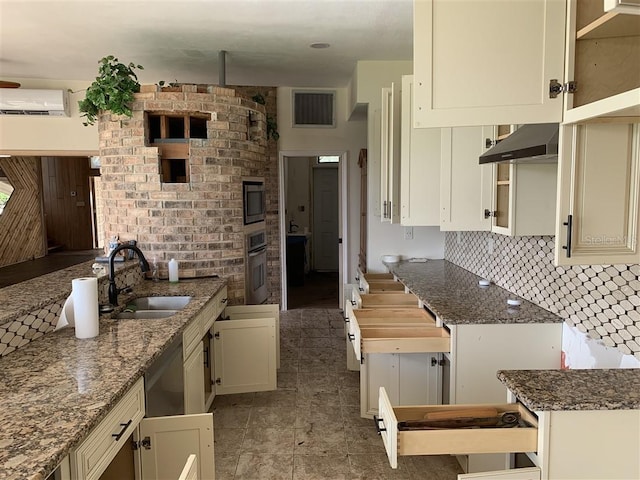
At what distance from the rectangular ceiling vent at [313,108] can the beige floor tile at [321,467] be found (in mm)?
3886

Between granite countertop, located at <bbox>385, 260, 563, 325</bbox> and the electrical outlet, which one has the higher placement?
the electrical outlet

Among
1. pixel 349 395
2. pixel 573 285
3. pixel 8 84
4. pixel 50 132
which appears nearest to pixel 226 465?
pixel 349 395

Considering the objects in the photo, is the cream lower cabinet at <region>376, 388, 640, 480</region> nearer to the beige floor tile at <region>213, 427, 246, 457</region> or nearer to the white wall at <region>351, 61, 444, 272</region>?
the beige floor tile at <region>213, 427, 246, 457</region>

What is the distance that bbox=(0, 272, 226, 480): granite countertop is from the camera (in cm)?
122

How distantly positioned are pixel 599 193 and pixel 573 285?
0.86 m

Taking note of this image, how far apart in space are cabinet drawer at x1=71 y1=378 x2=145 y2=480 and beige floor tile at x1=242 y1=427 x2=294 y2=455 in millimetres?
1079

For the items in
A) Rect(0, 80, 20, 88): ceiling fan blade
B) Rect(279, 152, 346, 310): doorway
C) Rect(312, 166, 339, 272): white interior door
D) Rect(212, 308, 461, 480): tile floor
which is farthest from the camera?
Rect(312, 166, 339, 272): white interior door

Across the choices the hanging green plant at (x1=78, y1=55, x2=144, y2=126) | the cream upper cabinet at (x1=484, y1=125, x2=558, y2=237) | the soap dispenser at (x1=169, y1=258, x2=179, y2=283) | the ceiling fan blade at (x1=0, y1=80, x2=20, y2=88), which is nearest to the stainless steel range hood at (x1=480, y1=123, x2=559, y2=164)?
the cream upper cabinet at (x1=484, y1=125, x2=558, y2=237)

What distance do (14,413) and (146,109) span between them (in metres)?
2.58

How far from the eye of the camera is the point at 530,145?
189cm

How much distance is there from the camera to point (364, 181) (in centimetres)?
515

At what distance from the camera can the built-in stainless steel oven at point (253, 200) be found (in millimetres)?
3869

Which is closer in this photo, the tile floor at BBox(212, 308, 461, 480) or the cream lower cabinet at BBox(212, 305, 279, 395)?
the tile floor at BBox(212, 308, 461, 480)

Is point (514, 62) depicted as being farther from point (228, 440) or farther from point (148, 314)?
point (228, 440)
